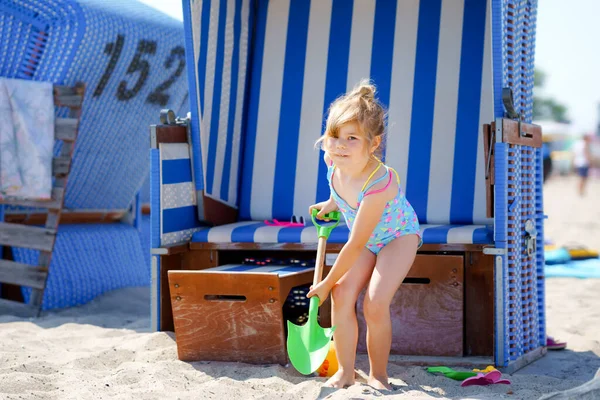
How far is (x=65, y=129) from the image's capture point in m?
5.53

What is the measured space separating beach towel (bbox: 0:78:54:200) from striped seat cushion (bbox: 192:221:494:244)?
1479 millimetres

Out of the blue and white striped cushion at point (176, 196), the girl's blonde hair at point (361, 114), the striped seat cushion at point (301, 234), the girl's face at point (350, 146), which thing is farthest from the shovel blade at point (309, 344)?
the blue and white striped cushion at point (176, 196)

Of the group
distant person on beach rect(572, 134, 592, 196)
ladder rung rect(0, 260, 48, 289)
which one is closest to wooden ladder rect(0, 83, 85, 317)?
ladder rung rect(0, 260, 48, 289)

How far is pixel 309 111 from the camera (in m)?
5.18

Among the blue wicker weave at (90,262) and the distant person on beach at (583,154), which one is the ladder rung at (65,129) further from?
the distant person on beach at (583,154)

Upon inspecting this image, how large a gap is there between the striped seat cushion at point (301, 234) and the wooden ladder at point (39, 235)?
1429 millimetres

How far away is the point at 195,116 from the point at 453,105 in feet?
4.98

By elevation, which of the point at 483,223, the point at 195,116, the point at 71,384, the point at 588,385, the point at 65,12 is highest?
the point at 65,12

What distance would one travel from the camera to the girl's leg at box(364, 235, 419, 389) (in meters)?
3.34

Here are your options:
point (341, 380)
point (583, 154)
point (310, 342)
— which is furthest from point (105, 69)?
point (583, 154)

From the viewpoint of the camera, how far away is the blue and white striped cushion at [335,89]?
479 centimetres

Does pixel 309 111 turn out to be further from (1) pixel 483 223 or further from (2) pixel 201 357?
(2) pixel 201 357

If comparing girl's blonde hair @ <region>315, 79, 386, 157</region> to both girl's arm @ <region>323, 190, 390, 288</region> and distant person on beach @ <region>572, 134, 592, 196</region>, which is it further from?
distant person on beach @ <region>572, 134, 592, 196</region>

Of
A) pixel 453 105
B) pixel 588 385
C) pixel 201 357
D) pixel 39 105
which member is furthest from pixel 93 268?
pixel 588 385
